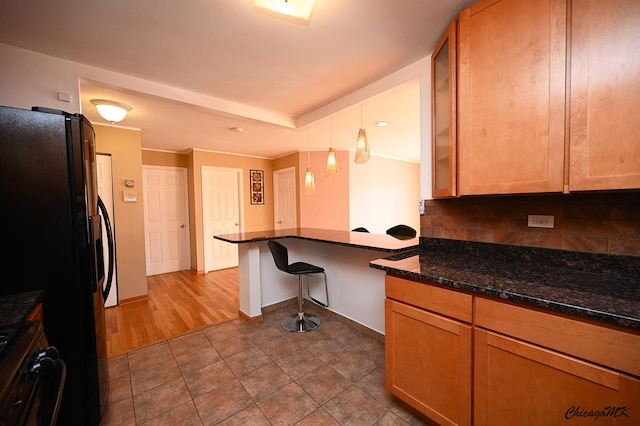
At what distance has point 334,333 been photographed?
2459 mm

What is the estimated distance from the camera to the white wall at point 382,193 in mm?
5230

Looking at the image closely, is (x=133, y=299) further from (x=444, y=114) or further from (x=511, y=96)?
(x=511, y=96)

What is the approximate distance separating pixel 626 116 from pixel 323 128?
121 inches

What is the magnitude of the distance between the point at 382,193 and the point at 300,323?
4.06 meters

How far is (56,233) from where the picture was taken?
1.25 m

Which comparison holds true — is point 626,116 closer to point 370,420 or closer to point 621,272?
point 621,272

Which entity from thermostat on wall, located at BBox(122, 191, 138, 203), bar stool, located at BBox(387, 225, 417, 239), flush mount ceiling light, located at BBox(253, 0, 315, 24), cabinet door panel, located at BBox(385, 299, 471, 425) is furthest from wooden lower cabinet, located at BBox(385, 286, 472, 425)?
thermostat on wall, located at BBox(122, 191, 138, 203)

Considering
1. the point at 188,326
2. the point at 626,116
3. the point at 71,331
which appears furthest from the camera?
the point at 188,326

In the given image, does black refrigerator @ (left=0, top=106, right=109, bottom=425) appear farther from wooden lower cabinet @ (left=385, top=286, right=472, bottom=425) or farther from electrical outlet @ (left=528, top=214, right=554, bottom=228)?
electrical outlet @ (left=528, top=214, right=554, bottom=228)

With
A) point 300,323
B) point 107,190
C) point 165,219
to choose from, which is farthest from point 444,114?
point 165,219

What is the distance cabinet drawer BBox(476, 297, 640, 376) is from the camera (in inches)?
32.8

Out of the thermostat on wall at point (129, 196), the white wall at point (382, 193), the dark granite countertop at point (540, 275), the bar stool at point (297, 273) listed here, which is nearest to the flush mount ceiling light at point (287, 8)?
the dark granite countertop at point (540, 275)

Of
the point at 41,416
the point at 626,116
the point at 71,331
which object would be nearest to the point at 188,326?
the point at 71,331

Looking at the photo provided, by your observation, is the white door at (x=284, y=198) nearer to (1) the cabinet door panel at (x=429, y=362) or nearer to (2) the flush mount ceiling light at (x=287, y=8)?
(2) the flush mount ceiling light at (x=287, y=8)
